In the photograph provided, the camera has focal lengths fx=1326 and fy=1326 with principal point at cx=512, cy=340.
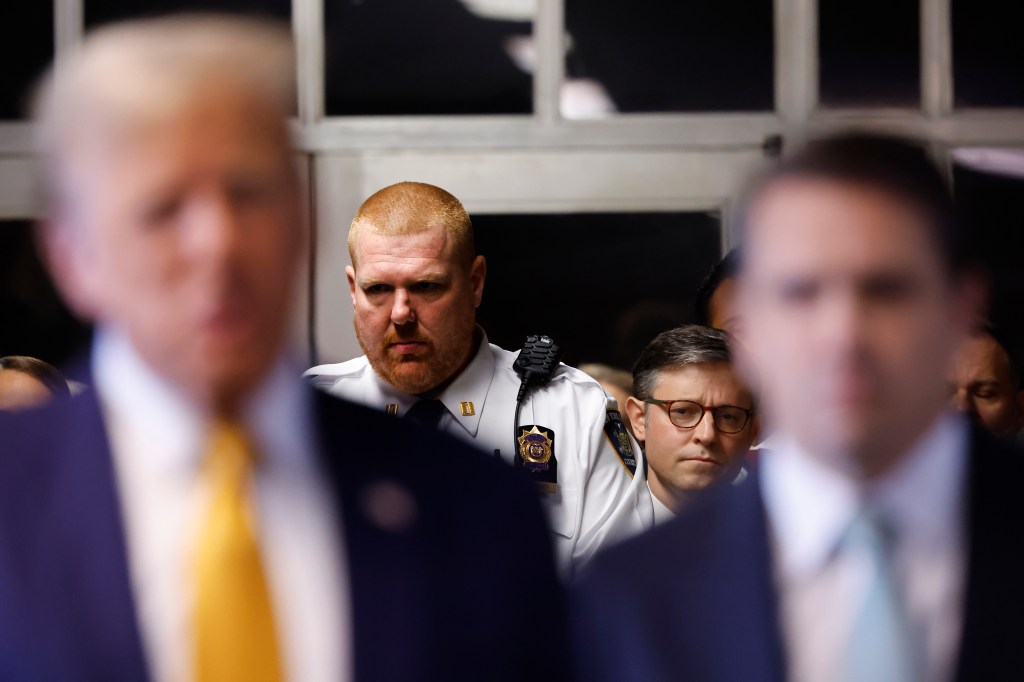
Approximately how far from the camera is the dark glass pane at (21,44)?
4180 millimetres

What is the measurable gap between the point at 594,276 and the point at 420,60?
0.87 metres

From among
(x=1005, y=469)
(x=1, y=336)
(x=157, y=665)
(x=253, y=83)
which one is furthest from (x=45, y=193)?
(x=1, y=336)

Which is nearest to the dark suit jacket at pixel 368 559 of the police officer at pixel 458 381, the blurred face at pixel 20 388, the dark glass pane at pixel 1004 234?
the police officer at pixel 458 381

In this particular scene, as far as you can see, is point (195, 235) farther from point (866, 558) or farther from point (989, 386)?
point (989, 386)

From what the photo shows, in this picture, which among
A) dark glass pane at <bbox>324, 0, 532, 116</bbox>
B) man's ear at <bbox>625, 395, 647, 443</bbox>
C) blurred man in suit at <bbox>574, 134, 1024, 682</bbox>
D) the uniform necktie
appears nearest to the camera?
blurred man in suit at <bbox>574, 134, 1024, 682</bbox>

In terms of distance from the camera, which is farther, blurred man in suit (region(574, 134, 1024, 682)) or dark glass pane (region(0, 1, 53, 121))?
dark glass pane (region(0, 1, 53, 121))

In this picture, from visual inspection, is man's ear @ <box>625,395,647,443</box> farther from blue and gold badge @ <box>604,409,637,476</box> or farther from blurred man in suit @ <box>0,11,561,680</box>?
blurred man in suit @ <box>0,11,561,680</box>

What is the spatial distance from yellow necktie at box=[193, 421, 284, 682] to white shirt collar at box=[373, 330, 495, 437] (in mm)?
1860

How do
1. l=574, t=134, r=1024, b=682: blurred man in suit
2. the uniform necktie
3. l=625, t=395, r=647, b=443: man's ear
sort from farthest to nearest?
l=625, t=395, r=647, b=443: man's ear
the uniform necktie
l=574, t=134, r=1024, b=682: blurred man in suit

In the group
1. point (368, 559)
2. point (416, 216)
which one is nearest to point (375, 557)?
point (368, 559)

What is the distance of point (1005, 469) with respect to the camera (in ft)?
3.82

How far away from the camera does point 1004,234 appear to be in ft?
13.5

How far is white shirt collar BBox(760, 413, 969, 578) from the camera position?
110 cm

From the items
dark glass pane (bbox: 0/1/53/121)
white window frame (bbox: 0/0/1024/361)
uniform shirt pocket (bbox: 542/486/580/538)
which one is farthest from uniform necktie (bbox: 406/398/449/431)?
dark glass pane (bbox: 0/1/53/121)
